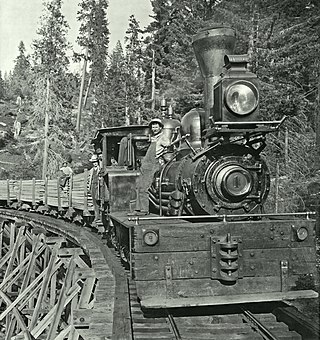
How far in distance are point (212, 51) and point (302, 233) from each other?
8.81 ft

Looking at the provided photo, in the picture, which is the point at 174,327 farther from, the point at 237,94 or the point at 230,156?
the point at 237,94

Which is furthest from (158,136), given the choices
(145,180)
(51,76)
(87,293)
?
(51,76)

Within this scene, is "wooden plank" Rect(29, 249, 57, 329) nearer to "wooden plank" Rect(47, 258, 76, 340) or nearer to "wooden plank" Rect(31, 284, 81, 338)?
"wooden plank" Rect(47, 258, 76, 340)

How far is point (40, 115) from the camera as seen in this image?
29281 mm

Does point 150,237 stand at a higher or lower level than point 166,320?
higher

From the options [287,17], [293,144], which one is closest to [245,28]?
[287,17]

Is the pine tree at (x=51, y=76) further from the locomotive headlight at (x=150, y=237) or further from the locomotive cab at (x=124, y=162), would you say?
the locomotive headlight at (x=150, y=237)

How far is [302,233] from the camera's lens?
5.79 metres

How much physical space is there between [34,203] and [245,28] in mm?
9734

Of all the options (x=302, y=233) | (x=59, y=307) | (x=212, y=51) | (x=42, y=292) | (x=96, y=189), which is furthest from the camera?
(x=96, y=189)

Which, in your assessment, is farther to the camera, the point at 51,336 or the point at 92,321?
the point at 51,336

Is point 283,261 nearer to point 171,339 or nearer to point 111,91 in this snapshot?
point 171,339

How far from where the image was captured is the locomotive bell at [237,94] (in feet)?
19.2

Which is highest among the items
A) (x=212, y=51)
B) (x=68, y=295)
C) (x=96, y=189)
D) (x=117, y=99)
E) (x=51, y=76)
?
(x=117, y=99)
